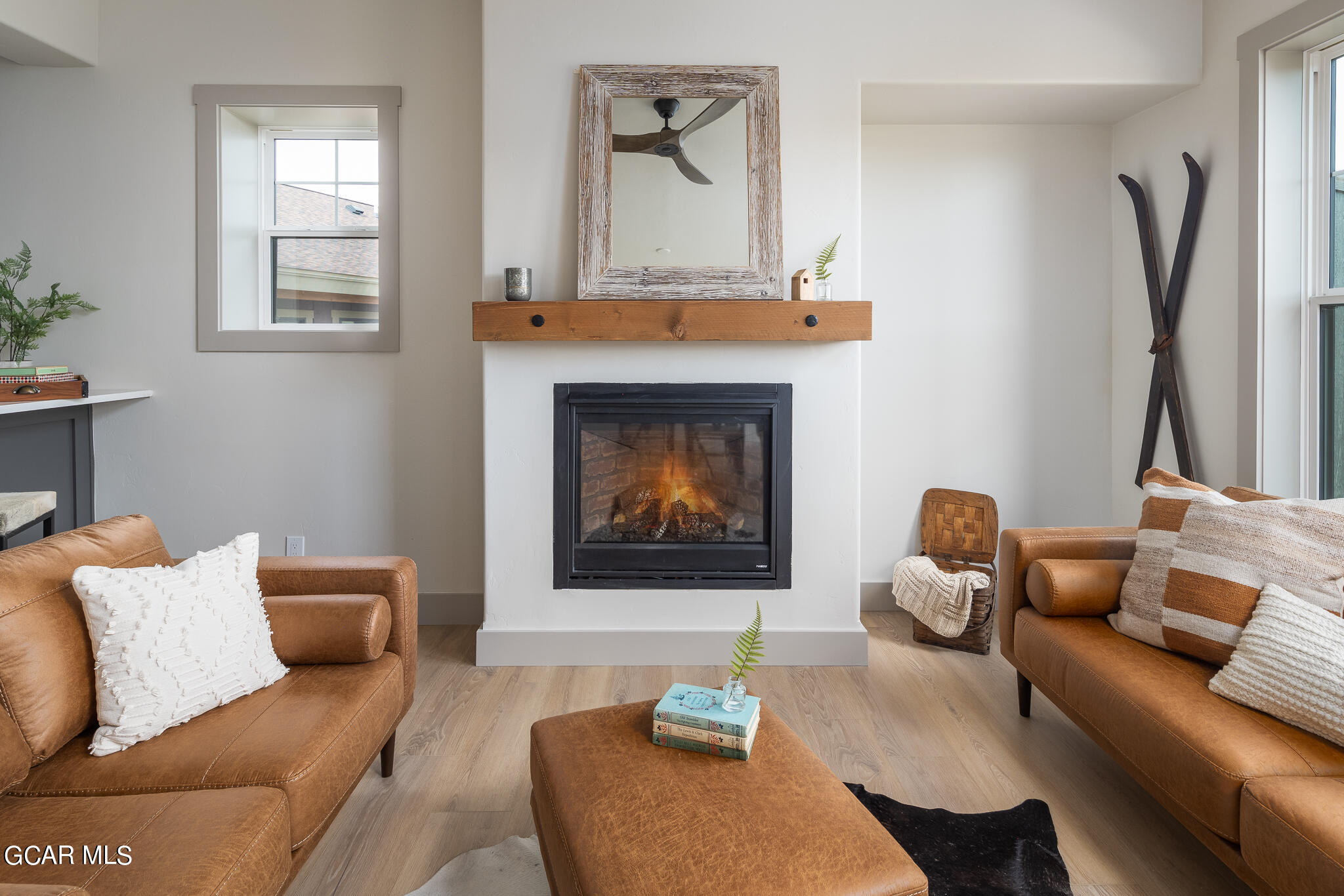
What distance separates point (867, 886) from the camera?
43.8 inches

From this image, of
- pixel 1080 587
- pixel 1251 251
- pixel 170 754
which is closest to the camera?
pixel 170 754

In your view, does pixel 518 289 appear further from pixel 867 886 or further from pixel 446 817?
pixel 867 886

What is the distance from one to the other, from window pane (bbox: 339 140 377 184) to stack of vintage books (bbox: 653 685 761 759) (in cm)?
289

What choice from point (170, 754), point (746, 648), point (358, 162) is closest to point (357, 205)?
point (358, 162)

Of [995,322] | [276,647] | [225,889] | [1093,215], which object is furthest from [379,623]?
[1093,215]

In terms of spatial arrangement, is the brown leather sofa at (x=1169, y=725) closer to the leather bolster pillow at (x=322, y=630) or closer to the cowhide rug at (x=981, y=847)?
the cowhide rug at (x=981, y=847)

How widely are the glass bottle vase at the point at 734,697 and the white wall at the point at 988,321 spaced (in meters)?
2.07

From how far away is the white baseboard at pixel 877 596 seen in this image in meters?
3.52

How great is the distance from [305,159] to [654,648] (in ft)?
8.81

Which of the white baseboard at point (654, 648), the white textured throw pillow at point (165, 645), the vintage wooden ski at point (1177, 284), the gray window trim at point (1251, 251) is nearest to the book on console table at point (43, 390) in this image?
the white textured throw pillow at point (165, 645)

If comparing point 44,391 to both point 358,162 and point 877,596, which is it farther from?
point 877,596

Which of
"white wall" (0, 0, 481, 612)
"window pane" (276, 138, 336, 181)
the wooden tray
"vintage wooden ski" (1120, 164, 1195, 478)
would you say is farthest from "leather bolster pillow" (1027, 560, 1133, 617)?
the wooden tray

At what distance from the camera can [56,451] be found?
3.07 metres

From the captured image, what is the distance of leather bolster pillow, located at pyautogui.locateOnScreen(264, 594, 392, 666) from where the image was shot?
1.81 meters
